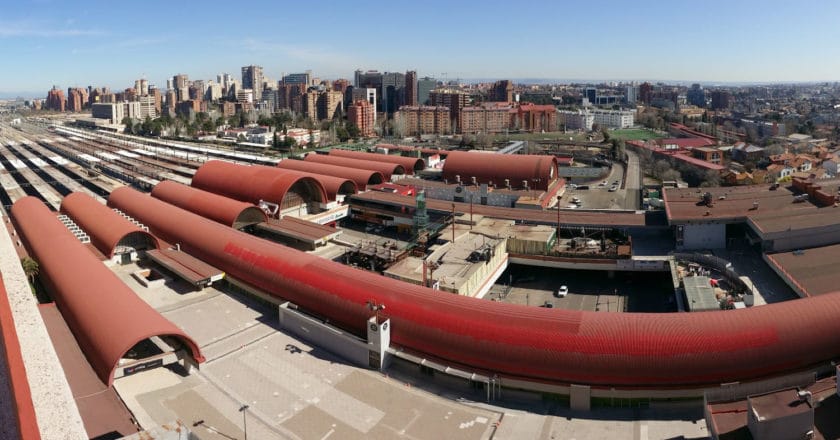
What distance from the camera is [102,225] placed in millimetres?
29719

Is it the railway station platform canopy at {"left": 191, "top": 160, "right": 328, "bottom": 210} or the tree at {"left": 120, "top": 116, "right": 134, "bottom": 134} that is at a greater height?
the tree at {"left": 120, "top": 116, "right": 134, "bottom": 134}

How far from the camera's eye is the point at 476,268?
22812 mm

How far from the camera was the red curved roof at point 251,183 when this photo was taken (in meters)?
34.2

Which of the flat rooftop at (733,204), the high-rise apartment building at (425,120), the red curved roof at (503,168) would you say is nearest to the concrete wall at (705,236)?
the flat rooftop at (733,204)

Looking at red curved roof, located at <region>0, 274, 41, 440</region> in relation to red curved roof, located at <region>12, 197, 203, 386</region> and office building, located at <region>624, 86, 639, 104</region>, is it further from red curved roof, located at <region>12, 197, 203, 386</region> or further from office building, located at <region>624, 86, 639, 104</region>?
office building, located at <region>624, 86, 639, 104</region>

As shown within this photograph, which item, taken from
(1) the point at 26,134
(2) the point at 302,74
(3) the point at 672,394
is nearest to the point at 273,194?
(3) the point at 672,394

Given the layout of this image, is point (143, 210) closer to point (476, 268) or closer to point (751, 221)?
point (476, 268)

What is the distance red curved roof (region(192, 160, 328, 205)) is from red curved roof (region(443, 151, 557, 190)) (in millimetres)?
13779

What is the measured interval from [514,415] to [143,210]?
26.8 m

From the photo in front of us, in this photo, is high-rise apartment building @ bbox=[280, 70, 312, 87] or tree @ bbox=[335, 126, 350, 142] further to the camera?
high-rise apartment building @ bbox=[280, 70, 312, 87]

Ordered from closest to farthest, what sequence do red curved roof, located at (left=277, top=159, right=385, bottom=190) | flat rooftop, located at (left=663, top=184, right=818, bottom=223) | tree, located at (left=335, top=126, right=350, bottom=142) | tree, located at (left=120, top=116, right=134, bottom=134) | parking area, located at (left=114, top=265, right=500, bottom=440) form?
1. parking area, located at (left=114, top=265, right=500, bottom=440)
2. flat rooftop, located at (left=663, top=184, right=818, bottom=223)
3. red curved roof, located at (left=277, top=159, right=385, bottom=190)
4. tree, located at (left=335, top=126, right=350, bottom=142)
5. tree, located at (left=120, top=116, right=134, bottom=134)

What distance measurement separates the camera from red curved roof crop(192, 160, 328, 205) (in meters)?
34.2

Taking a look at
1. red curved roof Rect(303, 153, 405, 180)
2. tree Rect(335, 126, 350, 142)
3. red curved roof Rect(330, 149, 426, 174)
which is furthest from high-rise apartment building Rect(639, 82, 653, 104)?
red curved roof Rect(303, 153, 405, 180)

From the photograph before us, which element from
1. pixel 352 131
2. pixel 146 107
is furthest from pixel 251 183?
pixel 146 107
